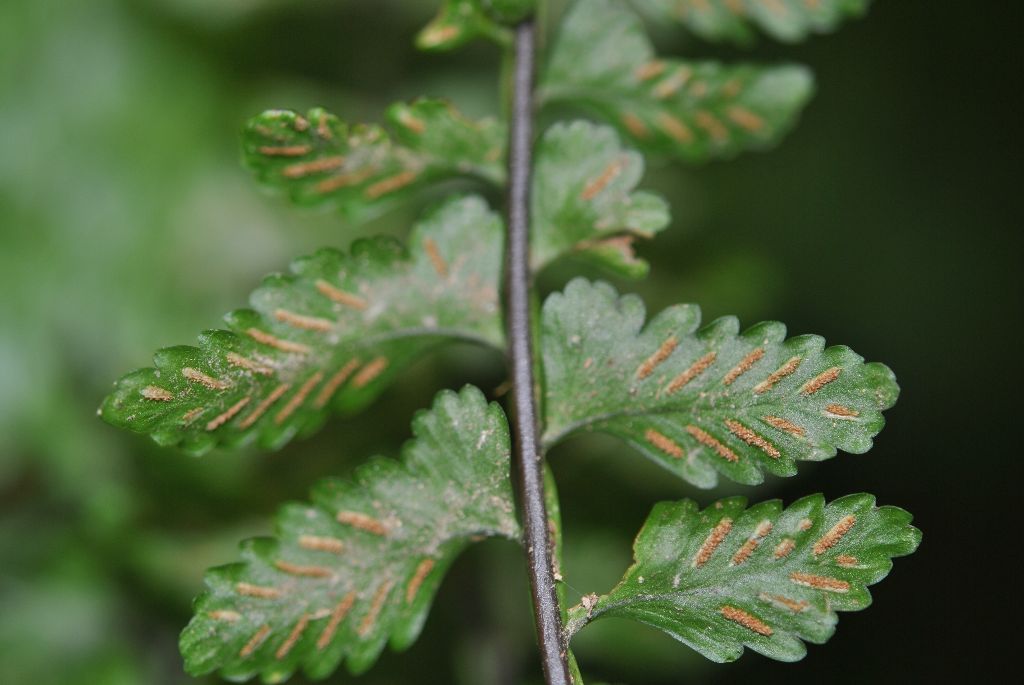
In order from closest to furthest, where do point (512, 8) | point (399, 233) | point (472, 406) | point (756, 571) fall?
1. point (756, 571)
2. point (472, 406)
3. point (512, 8)
4. point (399, 233)

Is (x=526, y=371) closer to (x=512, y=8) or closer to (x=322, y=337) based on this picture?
(x=322, y=337)

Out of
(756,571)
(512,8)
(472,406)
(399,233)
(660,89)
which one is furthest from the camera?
(399,233)

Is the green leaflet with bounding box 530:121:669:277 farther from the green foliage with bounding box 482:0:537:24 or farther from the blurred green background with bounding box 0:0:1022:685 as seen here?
the blurred green background with bounding box 0:0:1022:685

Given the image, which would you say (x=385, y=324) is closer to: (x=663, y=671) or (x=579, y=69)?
(x=579, y=69)

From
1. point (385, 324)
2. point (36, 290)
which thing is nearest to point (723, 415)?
point (385, 324)

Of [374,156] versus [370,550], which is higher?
[374,156]

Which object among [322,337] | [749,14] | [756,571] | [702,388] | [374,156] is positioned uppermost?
[749,14]

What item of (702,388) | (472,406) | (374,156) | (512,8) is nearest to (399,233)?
(374,156)

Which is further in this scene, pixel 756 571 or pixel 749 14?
pixel 749 14
